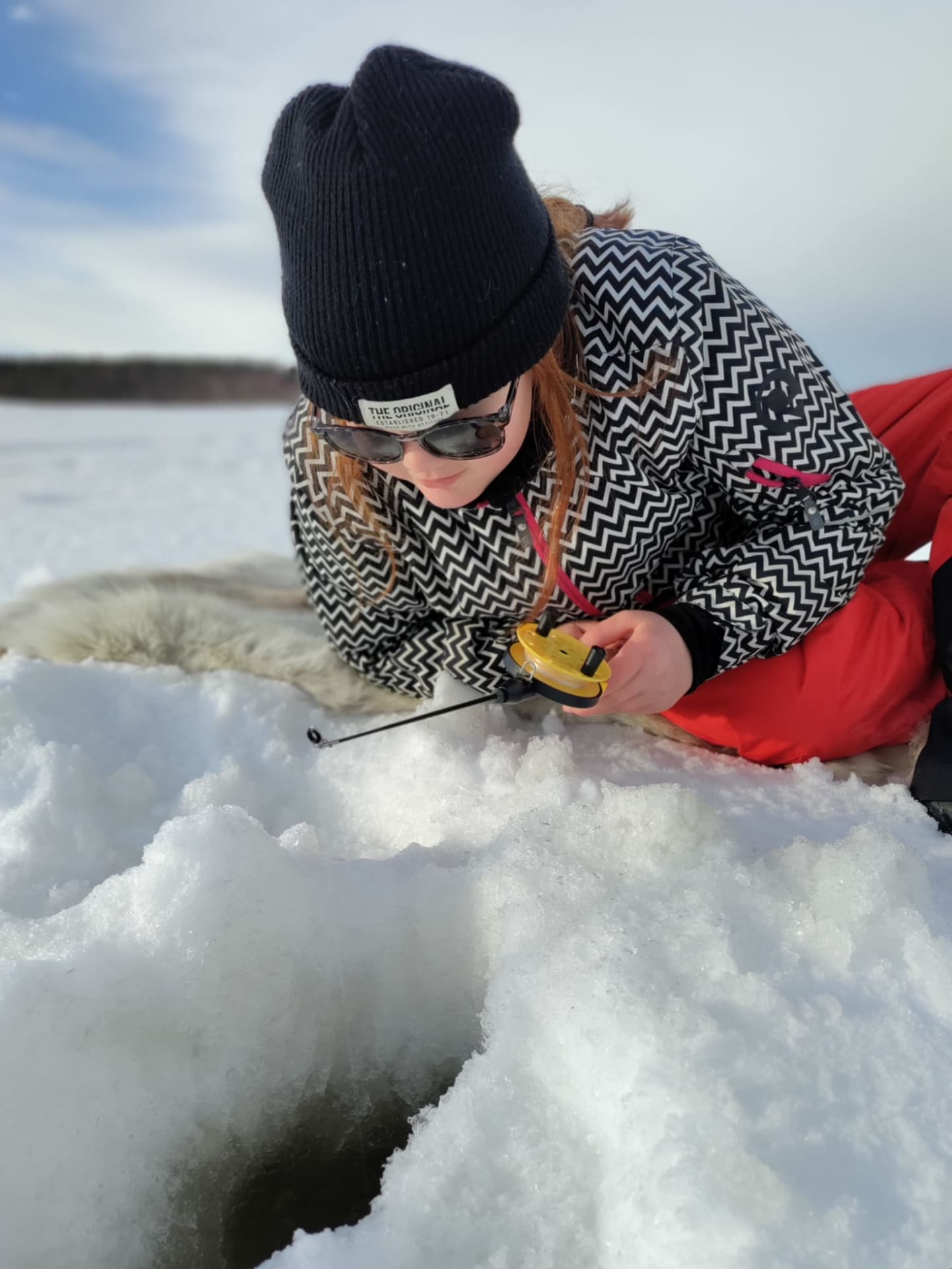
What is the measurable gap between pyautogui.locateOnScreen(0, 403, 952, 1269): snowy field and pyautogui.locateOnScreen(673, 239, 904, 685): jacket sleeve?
0.74ft

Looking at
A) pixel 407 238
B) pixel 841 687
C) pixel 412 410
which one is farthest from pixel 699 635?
pixel 407 238

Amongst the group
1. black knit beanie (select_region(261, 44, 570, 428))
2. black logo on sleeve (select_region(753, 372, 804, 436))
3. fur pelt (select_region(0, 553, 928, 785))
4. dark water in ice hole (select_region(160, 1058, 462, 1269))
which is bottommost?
fur pelt (select_region(0, 553, 928, 785))

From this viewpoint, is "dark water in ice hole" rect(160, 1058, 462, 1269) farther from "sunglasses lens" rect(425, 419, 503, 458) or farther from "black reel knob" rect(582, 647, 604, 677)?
"sunglasses lens" rect(425, 419, 503, 458)

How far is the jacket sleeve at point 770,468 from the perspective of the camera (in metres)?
1.12

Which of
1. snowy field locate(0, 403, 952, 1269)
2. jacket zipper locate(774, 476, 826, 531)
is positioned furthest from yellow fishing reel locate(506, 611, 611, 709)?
jacket zipper locate(774, 476, 826, 531)

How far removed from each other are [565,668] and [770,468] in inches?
14.2

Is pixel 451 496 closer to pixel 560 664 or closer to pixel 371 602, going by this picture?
pixel 560 664

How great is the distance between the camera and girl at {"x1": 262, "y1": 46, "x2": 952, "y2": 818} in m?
0.88

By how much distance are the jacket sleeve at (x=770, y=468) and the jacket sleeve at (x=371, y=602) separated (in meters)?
0.33

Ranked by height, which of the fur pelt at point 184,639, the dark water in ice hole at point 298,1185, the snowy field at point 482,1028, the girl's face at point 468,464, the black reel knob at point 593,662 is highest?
the girl's face at point 468,464

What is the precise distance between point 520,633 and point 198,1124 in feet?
1.87

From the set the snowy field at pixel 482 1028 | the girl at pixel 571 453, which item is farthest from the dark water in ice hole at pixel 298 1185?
the girl at pixel 571 453

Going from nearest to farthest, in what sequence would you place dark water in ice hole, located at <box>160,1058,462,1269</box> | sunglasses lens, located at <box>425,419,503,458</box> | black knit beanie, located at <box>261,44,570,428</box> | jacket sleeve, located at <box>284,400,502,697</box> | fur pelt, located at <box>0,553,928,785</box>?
1. dark water in ice hole, located at <box>160,1058,462,1269</box>
2. black knit beanie, located at <box>261,44,570,428</box>
3. sunglasses lens, located at <box>425,419,503,458</box>
4. jacket sleeve, located at <box>284,400,502,697</box>
5. fur pelt, located at <box>0,553,928,785</box>

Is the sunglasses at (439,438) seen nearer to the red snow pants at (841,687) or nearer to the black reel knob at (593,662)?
the black reel knob at (593,662)
